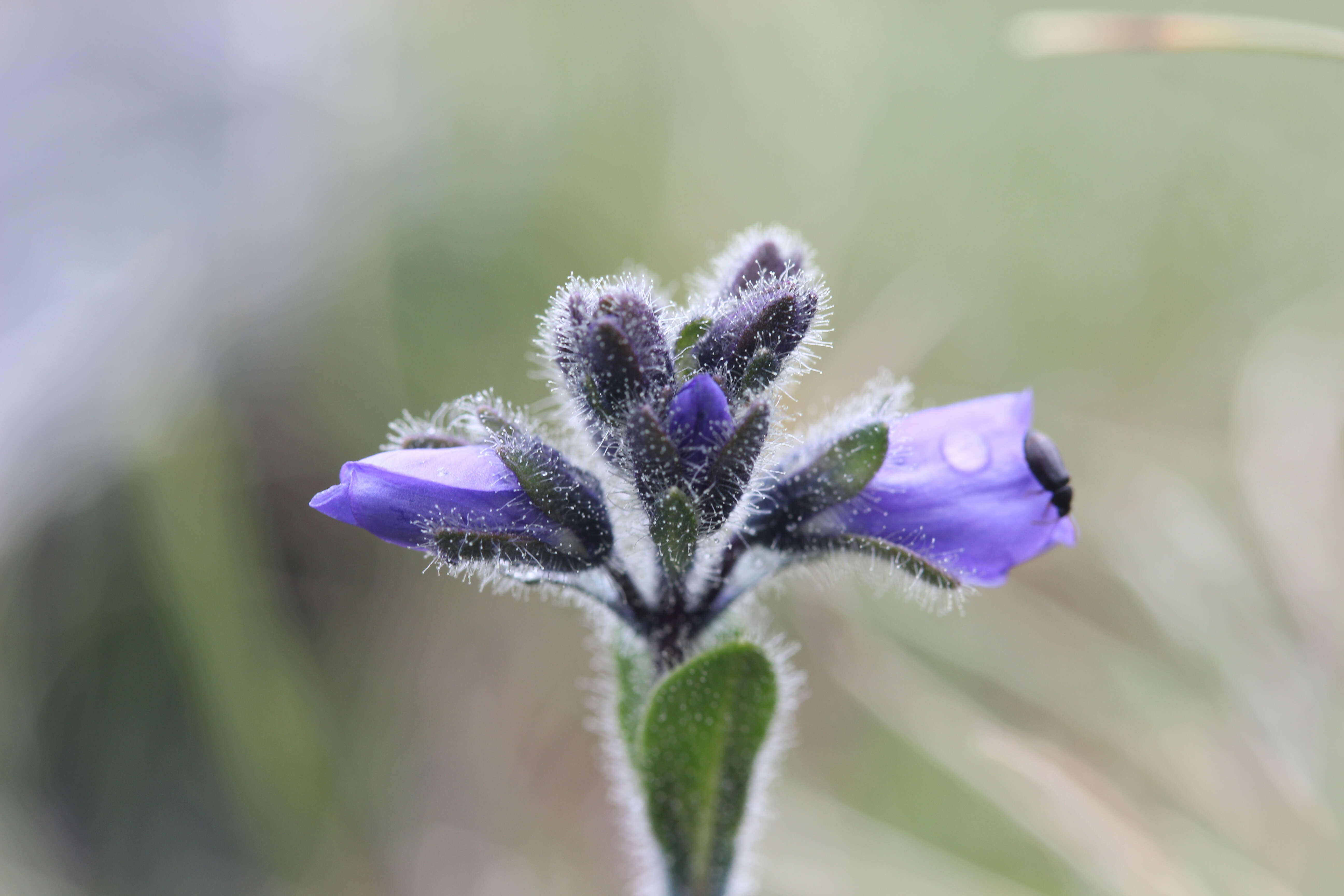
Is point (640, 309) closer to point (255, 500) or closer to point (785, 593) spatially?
point (785, 593)

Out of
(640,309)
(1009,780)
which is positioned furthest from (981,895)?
(640,309)

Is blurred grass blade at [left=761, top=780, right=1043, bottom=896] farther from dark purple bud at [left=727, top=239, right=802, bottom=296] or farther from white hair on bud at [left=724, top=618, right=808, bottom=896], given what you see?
dark purple bud at [left=727, top=239, right=802, bottom=296]

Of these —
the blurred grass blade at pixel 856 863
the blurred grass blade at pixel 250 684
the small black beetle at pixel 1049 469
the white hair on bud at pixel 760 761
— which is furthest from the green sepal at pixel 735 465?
the blurred grass blade at pixel 250 684

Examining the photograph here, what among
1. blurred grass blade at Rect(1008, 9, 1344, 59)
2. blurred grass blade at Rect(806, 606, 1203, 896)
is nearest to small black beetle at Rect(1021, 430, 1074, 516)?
blurred grass blade at Rect(806, 606, 1203, 896)

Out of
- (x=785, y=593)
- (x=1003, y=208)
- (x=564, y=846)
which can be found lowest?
(x=564, y=846)

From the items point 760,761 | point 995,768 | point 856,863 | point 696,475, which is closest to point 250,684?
point 856,863

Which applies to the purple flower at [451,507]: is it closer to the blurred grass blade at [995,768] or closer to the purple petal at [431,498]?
the purple petal at [431,498]
